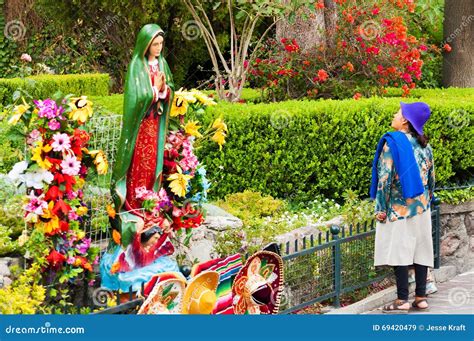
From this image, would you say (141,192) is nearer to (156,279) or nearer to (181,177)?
(181,177)

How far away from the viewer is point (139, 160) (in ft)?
26.9

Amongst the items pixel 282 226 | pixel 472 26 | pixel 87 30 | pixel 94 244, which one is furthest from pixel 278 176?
pixel 87 30

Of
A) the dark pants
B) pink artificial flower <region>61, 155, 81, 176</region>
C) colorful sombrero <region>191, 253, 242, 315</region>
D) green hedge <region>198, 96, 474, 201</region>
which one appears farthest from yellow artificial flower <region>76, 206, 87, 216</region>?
green hedge <region>198, 96, 474, 201</region>

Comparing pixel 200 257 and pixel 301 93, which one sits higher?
pixel 301 93

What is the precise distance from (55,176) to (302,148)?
3.99 metres

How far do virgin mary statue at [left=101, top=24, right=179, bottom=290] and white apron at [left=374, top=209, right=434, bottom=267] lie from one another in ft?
5.67

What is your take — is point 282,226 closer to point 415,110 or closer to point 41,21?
point 415,110

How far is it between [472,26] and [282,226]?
7.20 metres

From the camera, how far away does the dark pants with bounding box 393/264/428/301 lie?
345 inches

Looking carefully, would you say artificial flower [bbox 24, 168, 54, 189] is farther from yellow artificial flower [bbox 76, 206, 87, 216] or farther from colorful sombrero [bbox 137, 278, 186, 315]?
colorful sombrero [bbox 137, 278, 186, 315]

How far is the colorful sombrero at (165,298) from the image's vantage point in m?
6.95

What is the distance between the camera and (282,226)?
31.9 feet

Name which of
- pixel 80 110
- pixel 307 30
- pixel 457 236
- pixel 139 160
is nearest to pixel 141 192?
pixel 139 160

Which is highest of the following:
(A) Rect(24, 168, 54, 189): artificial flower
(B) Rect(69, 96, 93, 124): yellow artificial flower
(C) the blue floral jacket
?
(B) Rect(69, 96, 93, 124): yellow artificial flower
